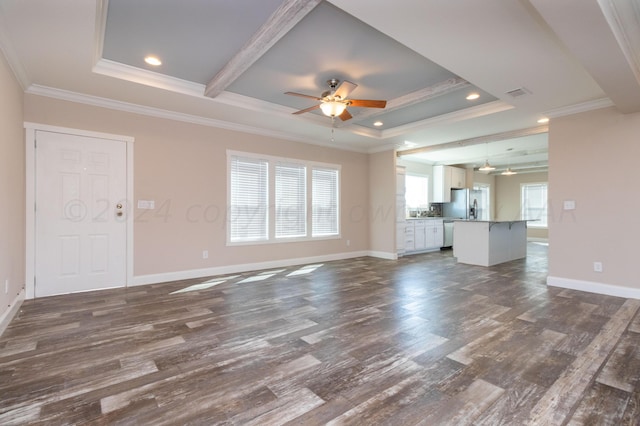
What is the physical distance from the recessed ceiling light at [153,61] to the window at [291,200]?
9.33ft

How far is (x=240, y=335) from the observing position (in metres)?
2.83


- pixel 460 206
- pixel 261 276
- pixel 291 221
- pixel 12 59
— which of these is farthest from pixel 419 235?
pixel 12 59

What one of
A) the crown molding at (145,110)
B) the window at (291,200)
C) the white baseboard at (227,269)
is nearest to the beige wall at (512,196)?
the white baseboard at (227,269)

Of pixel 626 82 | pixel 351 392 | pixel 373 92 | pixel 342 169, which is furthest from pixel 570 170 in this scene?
pixel 351 392

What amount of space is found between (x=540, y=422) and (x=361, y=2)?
9.30 ft

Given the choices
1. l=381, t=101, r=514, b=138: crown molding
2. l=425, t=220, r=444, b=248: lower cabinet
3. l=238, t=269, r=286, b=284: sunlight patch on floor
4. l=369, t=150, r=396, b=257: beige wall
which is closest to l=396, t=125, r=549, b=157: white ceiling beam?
l=369, t=150, r=396, b=257: beige wall

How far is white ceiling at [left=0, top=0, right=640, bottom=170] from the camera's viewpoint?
238 centimetres

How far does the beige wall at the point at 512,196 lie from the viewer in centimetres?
1151

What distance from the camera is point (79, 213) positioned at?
4176 millimetres

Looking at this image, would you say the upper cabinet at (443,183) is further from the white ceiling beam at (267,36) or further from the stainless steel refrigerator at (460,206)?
the white ceiling beam at (267,36)

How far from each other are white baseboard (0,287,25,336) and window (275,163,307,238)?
3673mm

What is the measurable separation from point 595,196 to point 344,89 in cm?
386

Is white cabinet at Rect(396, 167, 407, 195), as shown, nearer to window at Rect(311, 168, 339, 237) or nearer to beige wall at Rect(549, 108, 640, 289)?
window at Rect(311, 168, 339, 237)

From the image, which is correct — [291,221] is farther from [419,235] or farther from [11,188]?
[11,188]
